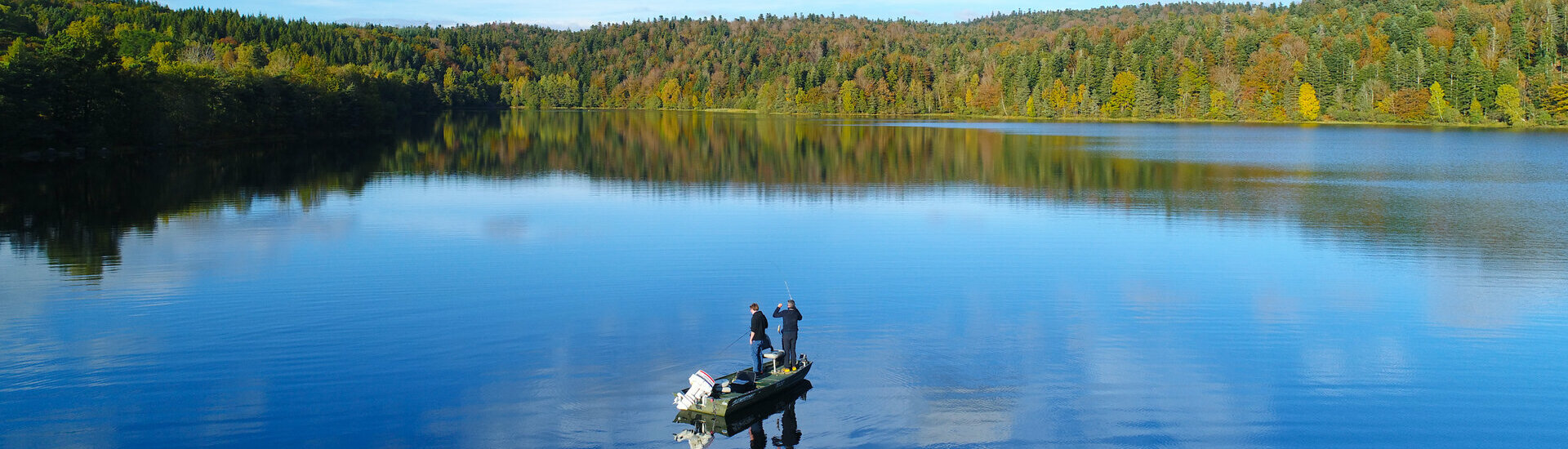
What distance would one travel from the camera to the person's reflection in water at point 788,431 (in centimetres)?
1134

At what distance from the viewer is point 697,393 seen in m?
11.8

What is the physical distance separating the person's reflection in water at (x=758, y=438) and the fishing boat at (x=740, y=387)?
306 mm

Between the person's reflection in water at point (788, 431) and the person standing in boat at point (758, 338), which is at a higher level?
the person standing in boat at point (758, 338)

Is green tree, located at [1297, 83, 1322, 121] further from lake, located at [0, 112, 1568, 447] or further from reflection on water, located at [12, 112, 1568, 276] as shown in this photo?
lake, located at [0, 112, 1568, 447]

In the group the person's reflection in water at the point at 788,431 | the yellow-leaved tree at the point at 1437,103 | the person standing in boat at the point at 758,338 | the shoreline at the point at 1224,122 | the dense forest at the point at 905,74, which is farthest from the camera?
the yellow-leaved tree at the point at 1437,103

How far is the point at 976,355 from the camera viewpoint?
47.8ft

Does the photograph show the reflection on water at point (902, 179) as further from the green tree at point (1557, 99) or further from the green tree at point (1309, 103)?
the green tree at point (1309, 103)

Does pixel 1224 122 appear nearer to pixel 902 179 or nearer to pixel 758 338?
pixel 902 179

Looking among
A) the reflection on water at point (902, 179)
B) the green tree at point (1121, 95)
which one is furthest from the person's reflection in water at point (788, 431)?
the green tree at point (1121, 95)

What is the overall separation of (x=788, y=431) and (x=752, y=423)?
60 centimetres

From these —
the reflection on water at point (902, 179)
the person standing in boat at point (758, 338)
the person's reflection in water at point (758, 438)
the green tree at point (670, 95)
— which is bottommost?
the person's reflection in water at point (758, 438)

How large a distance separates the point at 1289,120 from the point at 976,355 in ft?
380

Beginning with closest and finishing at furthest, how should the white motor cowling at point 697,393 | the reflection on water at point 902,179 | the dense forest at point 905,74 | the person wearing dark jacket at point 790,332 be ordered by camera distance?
the white motor cowling at point 697,393 → the person wearing dark jacket at point 790,332 → the reflection on water at point 902,179 → the dense forest at point 905,74

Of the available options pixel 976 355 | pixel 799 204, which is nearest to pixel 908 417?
pixel 976 355
